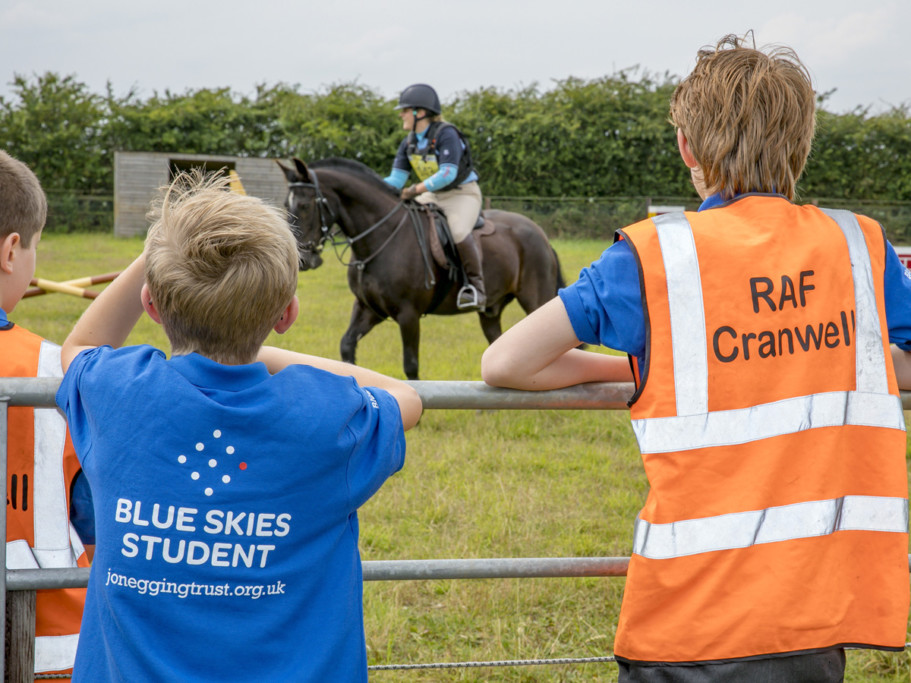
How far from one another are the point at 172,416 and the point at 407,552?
9.63 ft

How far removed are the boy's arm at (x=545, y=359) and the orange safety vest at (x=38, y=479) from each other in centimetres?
83

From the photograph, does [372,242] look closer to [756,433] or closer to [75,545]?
[75,545]

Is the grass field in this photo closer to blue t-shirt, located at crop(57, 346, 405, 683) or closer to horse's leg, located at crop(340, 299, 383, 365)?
horse's leg, located at crop(340, 299, 383, 365)

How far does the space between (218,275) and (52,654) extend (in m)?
0.92

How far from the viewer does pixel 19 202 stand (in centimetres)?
169

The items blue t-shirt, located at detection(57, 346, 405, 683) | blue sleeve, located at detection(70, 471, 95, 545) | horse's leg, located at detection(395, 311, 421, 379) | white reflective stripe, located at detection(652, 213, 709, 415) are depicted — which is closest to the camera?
blue t-shirt, located at detection(57, 346, 405, 683)

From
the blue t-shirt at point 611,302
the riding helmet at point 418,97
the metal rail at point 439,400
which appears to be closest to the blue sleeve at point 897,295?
the blue t-shirt at point 611,302

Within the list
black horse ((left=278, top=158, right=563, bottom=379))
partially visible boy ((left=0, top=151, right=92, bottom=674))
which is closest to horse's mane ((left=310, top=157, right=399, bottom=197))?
black horse ((left=278, top=158, right=563, bottom=379))

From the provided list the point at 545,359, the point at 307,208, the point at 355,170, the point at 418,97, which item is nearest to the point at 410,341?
the point at 307,208

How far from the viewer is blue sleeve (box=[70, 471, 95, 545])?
1.62 meters

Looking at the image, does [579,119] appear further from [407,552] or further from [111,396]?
[111,396]

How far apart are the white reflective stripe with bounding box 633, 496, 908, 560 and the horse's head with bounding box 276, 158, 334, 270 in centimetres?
620

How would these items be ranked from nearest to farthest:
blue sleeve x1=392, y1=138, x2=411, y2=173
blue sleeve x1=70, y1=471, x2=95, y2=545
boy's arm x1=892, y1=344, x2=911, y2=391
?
boy's arm x1=892, y1=344, x2=911, y2=391 < blue sleeve x1=70, y1=471, x2=95, y2=545 < blue sleeve x1=392, y1=138, x2=411, y2=173

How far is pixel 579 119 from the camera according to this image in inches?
1096
